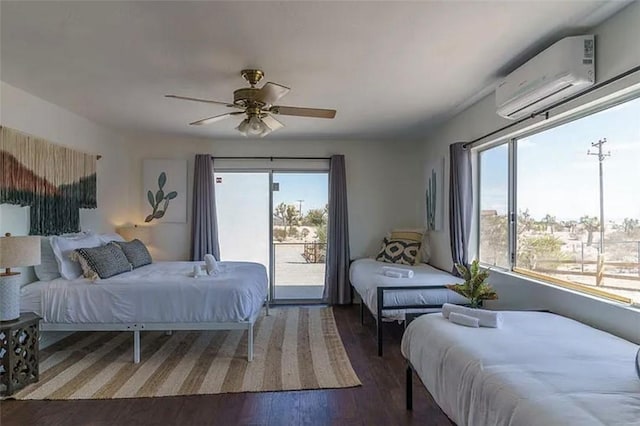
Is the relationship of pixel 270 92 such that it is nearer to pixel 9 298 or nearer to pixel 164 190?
pixel 9 298

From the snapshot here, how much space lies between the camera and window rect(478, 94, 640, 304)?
244 cm

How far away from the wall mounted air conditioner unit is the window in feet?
0.94

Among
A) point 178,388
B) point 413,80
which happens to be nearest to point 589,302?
point 413,80

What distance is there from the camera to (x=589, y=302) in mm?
2580

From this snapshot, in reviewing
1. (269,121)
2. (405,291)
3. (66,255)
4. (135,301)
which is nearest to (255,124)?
(269,121)

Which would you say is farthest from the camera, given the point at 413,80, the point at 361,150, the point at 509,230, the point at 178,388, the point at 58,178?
the point at 361,150

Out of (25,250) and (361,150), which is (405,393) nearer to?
(25,250)

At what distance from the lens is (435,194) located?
545 cm

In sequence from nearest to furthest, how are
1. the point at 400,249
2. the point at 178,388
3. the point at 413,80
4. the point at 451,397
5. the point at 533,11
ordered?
the point at 451,397 → the point at 533,11 → the point at 178,388 → the point at 413,80 → the point at 400,249

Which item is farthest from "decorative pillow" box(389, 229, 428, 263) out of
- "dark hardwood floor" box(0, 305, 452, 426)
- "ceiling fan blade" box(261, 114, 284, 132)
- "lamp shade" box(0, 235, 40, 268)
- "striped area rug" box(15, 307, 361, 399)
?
"lamp shade" box(0, 235, 40, 268)

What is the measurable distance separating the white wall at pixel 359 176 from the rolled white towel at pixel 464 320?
12.2ft

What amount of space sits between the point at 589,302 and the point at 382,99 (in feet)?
8.00

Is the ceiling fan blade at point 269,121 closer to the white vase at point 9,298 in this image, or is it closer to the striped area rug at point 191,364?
the striped area rug at point 191,364

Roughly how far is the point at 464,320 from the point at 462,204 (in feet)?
6.64
